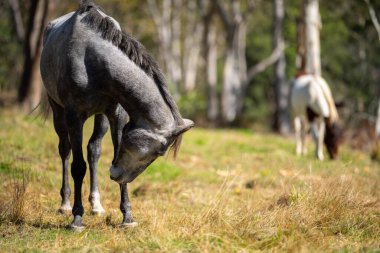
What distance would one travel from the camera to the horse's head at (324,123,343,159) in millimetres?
11484

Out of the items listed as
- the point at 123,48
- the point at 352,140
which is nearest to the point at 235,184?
the point at 123,48

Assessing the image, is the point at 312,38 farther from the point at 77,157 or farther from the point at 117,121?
the point at 77,157

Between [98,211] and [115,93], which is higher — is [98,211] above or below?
below

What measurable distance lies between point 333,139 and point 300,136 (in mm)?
1379

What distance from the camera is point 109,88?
533 cm

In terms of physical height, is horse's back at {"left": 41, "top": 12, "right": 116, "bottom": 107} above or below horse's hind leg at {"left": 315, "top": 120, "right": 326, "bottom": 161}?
above

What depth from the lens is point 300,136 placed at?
1281 cm

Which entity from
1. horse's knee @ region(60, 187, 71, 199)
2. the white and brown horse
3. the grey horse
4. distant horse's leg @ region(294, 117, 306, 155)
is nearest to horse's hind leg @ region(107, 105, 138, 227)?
the grey horse

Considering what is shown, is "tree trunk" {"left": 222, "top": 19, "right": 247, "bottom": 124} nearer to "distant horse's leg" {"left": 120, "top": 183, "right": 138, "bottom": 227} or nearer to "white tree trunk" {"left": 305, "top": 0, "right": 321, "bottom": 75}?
"white tree trunk" {"left": 305, "top": 0, "right": 321, "bottom": 75}

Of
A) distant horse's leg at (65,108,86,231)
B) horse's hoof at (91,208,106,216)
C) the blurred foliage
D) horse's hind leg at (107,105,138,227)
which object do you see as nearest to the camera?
distant horse's leg at (65,108,86,231)

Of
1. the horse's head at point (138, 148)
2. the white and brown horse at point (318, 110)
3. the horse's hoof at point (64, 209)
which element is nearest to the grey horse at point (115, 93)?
the horse's head at point (138, 148)

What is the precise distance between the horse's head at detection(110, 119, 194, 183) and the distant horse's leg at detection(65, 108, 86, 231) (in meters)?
0.58

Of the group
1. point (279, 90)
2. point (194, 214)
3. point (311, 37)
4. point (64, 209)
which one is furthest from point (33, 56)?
point (194, 214)

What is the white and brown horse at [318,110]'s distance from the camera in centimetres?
1153
